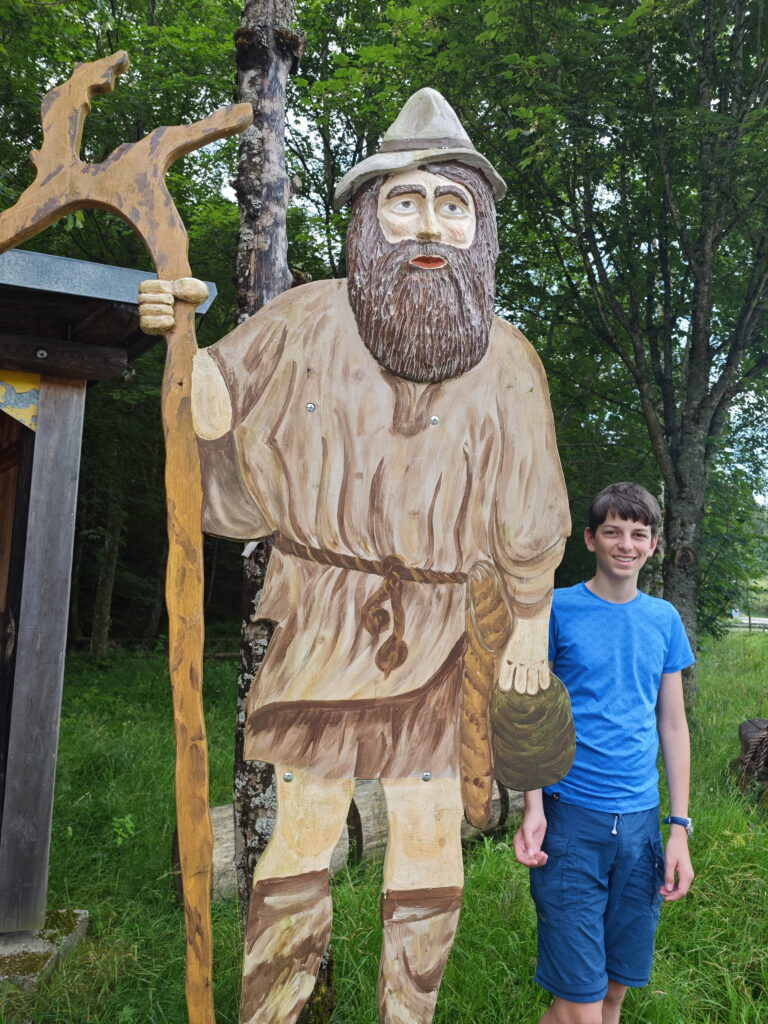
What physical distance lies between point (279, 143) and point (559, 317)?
4.44m

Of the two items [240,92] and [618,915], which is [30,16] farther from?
[618,915]

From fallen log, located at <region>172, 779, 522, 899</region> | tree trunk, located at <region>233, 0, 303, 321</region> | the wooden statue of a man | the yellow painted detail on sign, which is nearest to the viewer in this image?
the wooden statue of a man

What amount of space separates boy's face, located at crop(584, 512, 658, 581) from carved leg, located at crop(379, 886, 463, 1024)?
893 millimetres

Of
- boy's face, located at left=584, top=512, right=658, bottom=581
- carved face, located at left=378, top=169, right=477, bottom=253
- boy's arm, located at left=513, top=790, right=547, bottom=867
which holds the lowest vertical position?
boy's arm, located at left=513, top=790, right=547, bottom=867

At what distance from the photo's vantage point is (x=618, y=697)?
79.6 inches


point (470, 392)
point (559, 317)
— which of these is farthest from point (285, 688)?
point (559, 317)

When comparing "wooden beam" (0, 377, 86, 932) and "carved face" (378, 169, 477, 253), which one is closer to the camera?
"carved face" (378, 169, 477, 253)

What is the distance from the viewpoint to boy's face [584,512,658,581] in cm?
203

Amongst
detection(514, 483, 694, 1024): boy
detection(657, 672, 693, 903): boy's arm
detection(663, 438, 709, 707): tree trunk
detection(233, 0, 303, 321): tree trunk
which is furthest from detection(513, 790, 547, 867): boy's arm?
detection(663, 438, 709, 707): tree trunk

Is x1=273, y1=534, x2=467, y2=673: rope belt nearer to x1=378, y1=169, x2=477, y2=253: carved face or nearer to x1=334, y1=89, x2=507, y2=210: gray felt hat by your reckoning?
x1=378, y1=169, x2=477, y2=253: carved face

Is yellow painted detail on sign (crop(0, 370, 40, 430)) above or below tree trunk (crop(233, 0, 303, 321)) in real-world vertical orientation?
below

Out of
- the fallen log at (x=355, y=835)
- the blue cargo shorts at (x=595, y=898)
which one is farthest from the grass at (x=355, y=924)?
the blue cargo shorts at (x=595, y=898)

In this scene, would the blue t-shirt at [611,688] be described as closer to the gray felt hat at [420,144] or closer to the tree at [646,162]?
the gray felt hat at [420,144]

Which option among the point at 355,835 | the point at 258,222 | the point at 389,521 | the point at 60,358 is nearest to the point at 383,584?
the point at 389,521
